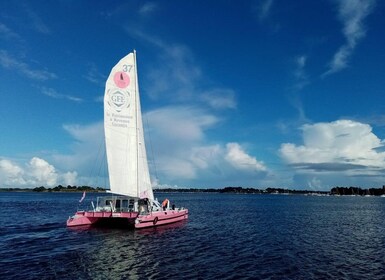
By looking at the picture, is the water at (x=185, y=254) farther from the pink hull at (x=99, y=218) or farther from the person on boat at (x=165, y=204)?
the person on boat at (x=165, y=204)

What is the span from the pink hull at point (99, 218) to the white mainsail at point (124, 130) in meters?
3.44

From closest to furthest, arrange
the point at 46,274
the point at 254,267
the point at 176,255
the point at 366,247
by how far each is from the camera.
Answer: the point at 46,274 → the point at 254,267 → the point at 176,255 → the point at 366,247

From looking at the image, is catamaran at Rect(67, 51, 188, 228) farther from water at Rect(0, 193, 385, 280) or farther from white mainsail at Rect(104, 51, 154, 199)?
water at Rect(0, 193, 385, 280)

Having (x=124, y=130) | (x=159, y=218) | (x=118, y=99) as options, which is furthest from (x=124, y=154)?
(x=159, y=218)

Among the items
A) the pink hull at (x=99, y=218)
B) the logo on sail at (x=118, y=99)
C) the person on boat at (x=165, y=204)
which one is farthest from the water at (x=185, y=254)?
the logo on sail at (x=118, y=99)

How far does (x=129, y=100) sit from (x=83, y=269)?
2576 centimetres

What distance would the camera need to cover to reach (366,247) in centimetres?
3519

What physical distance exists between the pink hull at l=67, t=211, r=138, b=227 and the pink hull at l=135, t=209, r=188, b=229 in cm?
97

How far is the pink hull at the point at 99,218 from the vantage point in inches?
1606

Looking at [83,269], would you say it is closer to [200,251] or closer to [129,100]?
[200,251]

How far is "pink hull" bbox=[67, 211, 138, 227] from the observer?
1606 inches

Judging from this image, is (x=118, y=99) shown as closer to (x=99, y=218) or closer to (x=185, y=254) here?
(x=99, y=218)

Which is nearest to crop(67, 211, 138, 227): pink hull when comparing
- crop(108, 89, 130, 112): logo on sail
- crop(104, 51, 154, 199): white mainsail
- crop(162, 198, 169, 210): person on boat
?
crop(104, 51, 154, 199): white mainsail

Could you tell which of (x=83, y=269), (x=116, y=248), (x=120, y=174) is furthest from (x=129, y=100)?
(x=83, y=269)
